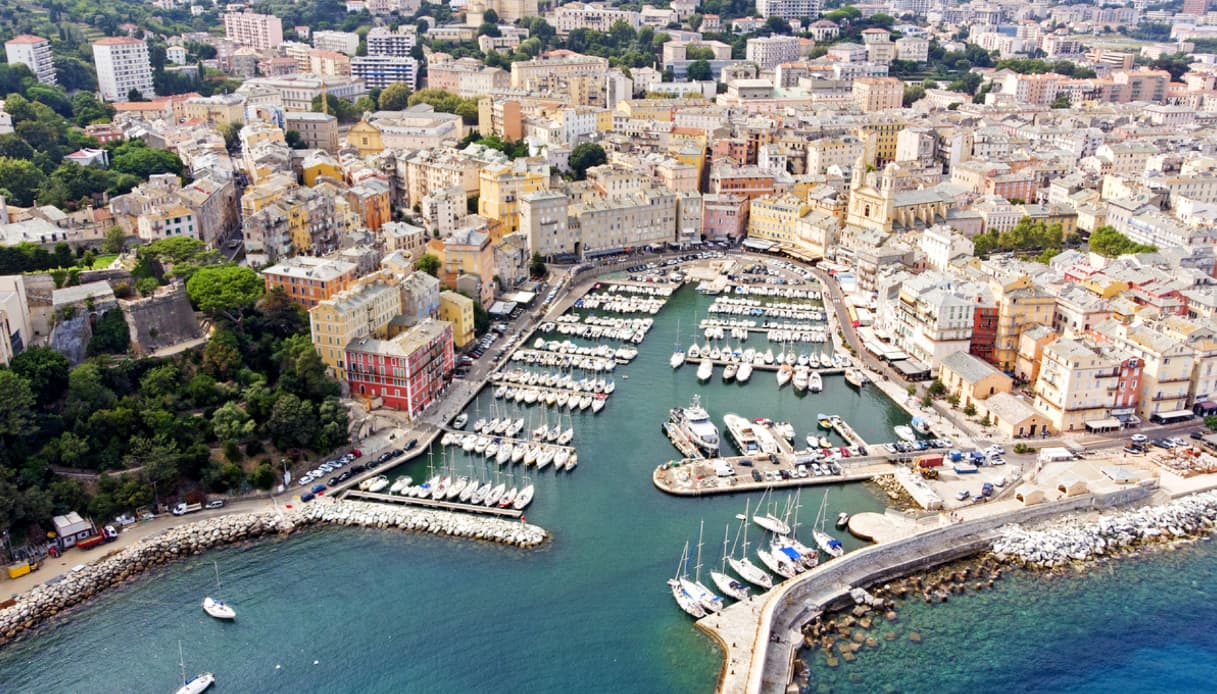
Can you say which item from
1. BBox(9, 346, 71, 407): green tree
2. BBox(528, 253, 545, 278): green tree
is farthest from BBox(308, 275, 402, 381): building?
BBox(528, 253, 545, 278): green tree

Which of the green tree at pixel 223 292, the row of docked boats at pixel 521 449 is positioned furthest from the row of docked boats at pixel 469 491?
the green tree at pixel 223 292

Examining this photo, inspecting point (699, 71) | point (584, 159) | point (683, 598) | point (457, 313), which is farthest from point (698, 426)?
point (699, 71)

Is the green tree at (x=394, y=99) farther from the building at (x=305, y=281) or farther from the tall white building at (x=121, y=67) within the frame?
the building at (x=305, y=281)

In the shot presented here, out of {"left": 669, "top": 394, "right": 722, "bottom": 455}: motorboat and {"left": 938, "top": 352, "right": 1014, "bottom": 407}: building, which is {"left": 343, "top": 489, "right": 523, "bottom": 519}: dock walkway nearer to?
{"left": 669, "top": 394, "right": 722, "bottom": 455}: motorboat

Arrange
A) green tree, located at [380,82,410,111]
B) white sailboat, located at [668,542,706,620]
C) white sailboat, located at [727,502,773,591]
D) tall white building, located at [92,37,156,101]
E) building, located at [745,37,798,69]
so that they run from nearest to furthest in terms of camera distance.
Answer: white sailboat, located at [668,542,706,620]
white sailboat, located at [727,502,773,591]
tall white building, located at [92,37,156,101]
green tree, located at [380,82,410,111]
building, located at [745,37,798,69]

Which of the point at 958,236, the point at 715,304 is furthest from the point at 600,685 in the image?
the point at 958,236

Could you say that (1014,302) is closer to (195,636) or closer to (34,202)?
(195,636)
